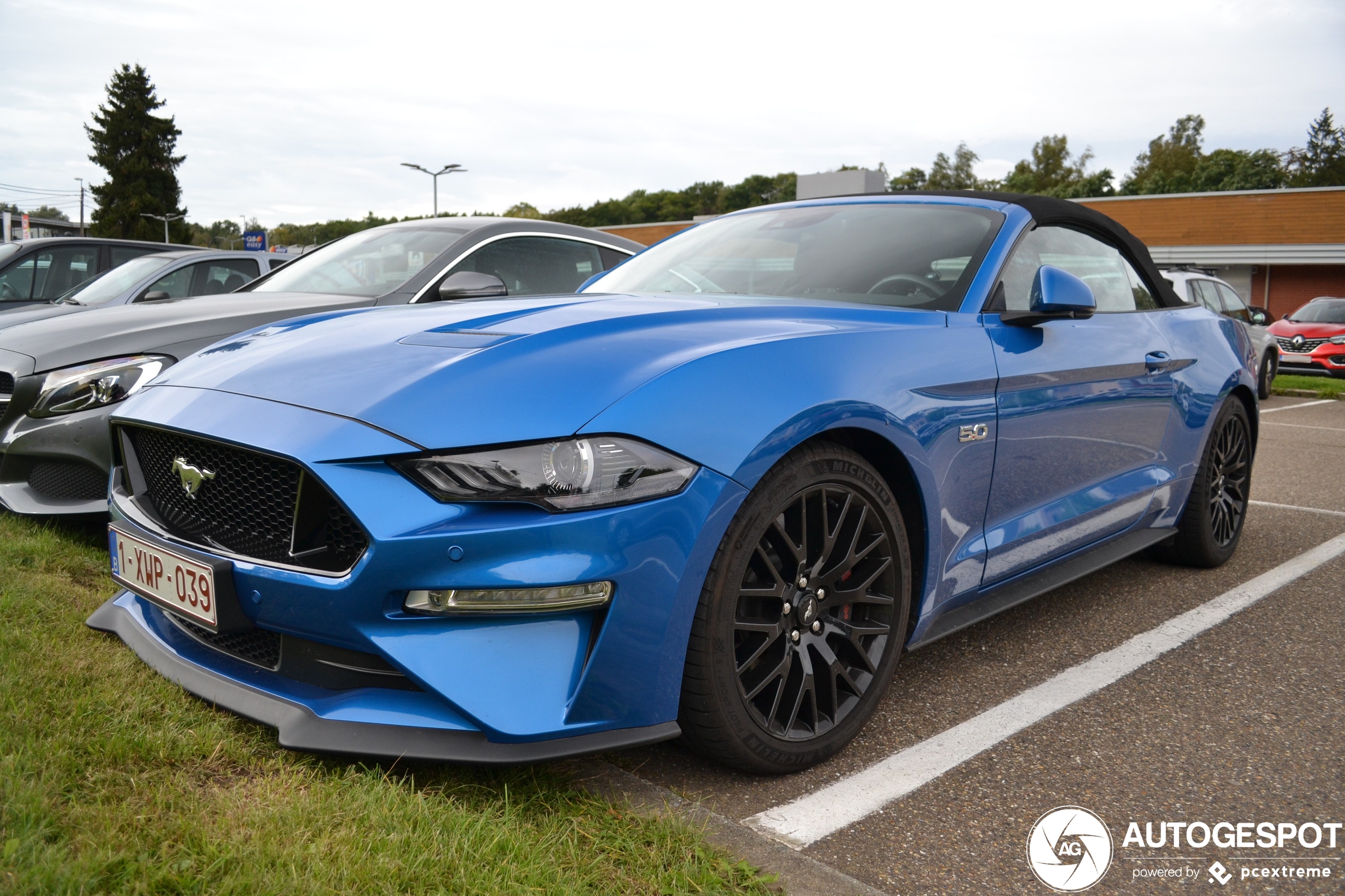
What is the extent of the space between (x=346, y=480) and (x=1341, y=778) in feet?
7.81

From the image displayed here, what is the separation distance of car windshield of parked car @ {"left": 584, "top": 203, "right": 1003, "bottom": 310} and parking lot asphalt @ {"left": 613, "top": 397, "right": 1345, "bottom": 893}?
1177 mm

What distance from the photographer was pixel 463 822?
1.84 metres

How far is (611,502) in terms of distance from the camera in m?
1.90

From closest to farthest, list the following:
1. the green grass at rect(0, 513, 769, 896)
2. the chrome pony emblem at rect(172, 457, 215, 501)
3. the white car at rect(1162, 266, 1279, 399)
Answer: the green grass at rect(0, 513, 769, 896) → the chrome pony emblem at rect(172, 457, 215, 501) → the white car at rect(1162, 266, 1279, 399)

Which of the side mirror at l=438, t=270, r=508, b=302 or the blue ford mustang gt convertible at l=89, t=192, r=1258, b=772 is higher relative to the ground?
the side mirror at l=438, t=270, r=508, b=302

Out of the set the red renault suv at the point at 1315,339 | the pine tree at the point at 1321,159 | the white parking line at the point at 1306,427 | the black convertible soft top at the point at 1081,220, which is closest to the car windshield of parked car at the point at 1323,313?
the red renault suv at the point at 1315,339

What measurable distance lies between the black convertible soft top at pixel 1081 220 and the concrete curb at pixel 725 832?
6.81 ft

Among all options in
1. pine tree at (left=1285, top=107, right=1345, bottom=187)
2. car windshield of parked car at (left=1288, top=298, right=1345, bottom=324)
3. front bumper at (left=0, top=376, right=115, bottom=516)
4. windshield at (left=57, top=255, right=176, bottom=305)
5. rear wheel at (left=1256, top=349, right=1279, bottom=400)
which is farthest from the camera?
pine tree at (left=1285, top=107, right=1345, bottom=187)

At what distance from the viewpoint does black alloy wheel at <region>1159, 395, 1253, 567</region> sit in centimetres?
412

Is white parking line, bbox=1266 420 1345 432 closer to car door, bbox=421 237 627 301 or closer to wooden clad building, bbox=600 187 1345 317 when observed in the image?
car door, bbox=421 237 627 301

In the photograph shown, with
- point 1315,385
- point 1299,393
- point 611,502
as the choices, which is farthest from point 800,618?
point 1315,385

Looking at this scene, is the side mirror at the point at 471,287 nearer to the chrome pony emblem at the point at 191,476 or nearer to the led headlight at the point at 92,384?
the led headlight at the point at 92,384

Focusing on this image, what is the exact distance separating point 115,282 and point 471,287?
5.68 meters

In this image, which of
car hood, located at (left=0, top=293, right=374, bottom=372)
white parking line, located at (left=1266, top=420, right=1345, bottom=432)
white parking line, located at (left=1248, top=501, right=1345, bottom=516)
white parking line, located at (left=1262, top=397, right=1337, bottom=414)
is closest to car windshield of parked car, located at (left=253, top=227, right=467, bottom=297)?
car hood, located at (left=0, top=293, right=374, bottom=372)
